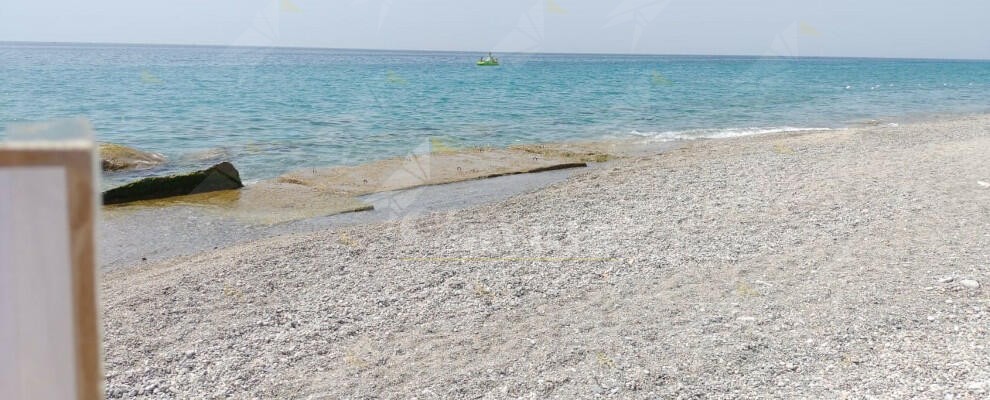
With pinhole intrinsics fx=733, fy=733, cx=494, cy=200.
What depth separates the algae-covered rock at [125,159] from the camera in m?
16.0

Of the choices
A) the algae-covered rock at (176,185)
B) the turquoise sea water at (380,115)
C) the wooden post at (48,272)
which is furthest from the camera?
the turquoise sea water at (380,115)

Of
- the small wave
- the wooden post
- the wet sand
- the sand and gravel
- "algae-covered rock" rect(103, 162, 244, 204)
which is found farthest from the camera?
the small wave

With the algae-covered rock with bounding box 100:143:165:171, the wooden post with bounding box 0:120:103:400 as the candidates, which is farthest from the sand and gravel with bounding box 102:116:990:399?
the algae-covered rock with bounding box 100:143:165:171

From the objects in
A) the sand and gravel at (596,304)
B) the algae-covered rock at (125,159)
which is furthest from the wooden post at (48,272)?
the algae-covered rock at (125,159)

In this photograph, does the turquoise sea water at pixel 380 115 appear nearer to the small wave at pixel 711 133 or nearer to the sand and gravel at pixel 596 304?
the small wave at pixel 711 133

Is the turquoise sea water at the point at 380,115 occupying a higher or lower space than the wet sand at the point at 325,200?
higher

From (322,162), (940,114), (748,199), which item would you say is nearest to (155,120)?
(322,162)

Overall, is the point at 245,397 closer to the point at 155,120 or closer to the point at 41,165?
the point at 41,165

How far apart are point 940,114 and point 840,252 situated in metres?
25.5

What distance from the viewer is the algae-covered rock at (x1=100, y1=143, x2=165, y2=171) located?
1601 centimetres

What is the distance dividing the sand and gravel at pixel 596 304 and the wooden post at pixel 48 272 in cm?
384

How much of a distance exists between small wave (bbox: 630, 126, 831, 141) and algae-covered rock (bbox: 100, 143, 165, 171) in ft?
44.0

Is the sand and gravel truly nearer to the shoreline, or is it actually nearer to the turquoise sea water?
the shoreline

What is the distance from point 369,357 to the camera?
5.49 meters
